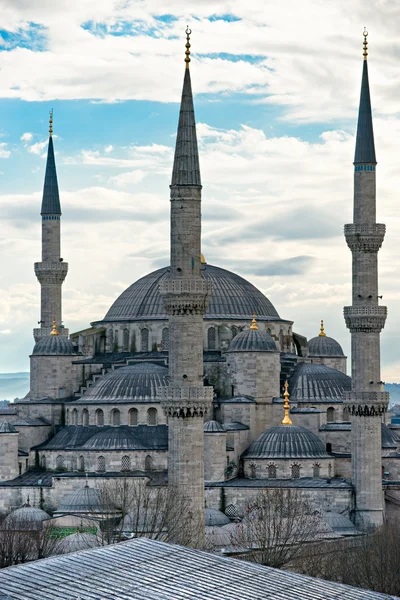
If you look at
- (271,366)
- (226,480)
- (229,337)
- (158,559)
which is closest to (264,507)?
(226,480)

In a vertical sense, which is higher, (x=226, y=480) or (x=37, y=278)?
(x=37, y=278)

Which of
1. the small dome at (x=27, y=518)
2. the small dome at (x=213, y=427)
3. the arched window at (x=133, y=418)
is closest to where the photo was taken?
the small dome at (x=27, y=518)

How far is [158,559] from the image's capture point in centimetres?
3145

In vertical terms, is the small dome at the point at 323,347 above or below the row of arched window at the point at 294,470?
above

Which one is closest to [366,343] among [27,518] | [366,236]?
[366,236]

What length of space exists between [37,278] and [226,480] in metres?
14.2

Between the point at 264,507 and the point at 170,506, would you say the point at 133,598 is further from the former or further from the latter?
the point at 264,507

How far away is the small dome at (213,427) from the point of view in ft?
210

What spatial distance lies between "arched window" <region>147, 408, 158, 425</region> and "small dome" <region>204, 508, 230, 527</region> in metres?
6.70

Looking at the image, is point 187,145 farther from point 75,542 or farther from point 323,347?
point 323,347

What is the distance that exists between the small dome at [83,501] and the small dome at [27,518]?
0.78 metres

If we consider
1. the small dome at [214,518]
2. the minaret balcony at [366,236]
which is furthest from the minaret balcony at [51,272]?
the small dome at [214,518]

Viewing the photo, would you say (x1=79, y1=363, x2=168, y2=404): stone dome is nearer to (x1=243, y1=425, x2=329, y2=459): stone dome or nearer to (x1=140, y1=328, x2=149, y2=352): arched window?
(x1=243, y1=425, x2=329, y2=459): stone dome

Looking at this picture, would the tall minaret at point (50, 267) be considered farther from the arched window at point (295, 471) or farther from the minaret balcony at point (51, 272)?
the arched window at point (295, 471)
